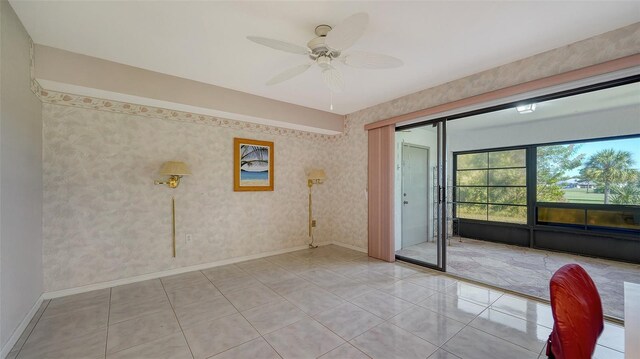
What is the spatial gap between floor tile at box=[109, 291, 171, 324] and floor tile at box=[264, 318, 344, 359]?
1.30 metres

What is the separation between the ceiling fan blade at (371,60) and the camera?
6.59 ft

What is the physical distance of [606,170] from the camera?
14.5 feet

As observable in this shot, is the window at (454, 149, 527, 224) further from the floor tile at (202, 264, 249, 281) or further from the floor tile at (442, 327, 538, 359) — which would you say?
the floor tile at (202, 264, 249, 281)

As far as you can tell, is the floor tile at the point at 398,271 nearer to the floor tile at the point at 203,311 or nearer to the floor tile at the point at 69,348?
the floor tile at the point at 203,311

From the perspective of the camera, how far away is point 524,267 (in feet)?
12.7

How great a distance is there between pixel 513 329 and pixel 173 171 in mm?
3901

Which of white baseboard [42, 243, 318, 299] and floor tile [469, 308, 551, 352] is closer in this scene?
floor tile [469, 308, 551, 352]

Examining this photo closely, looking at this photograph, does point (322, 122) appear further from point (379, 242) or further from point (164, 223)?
point (164, 223)

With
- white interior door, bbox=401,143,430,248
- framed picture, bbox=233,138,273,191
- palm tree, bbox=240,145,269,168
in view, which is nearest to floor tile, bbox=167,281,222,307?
framed picture, bbox=233,138,273,191

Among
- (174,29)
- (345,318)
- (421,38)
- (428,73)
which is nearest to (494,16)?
(421,38)

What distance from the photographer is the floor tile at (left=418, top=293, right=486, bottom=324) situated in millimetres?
2430

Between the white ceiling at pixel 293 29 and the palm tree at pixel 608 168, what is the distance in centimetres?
350

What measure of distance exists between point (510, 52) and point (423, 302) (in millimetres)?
2706

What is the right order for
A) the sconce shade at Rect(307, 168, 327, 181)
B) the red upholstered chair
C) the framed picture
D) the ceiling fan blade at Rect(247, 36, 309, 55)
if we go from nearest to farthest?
the red upholstered chair < the ceiling fan blade at Rect(247, 36, 309, 55) < the framed picture < the sconce shade at Rect(307, 168, 327, 181)
